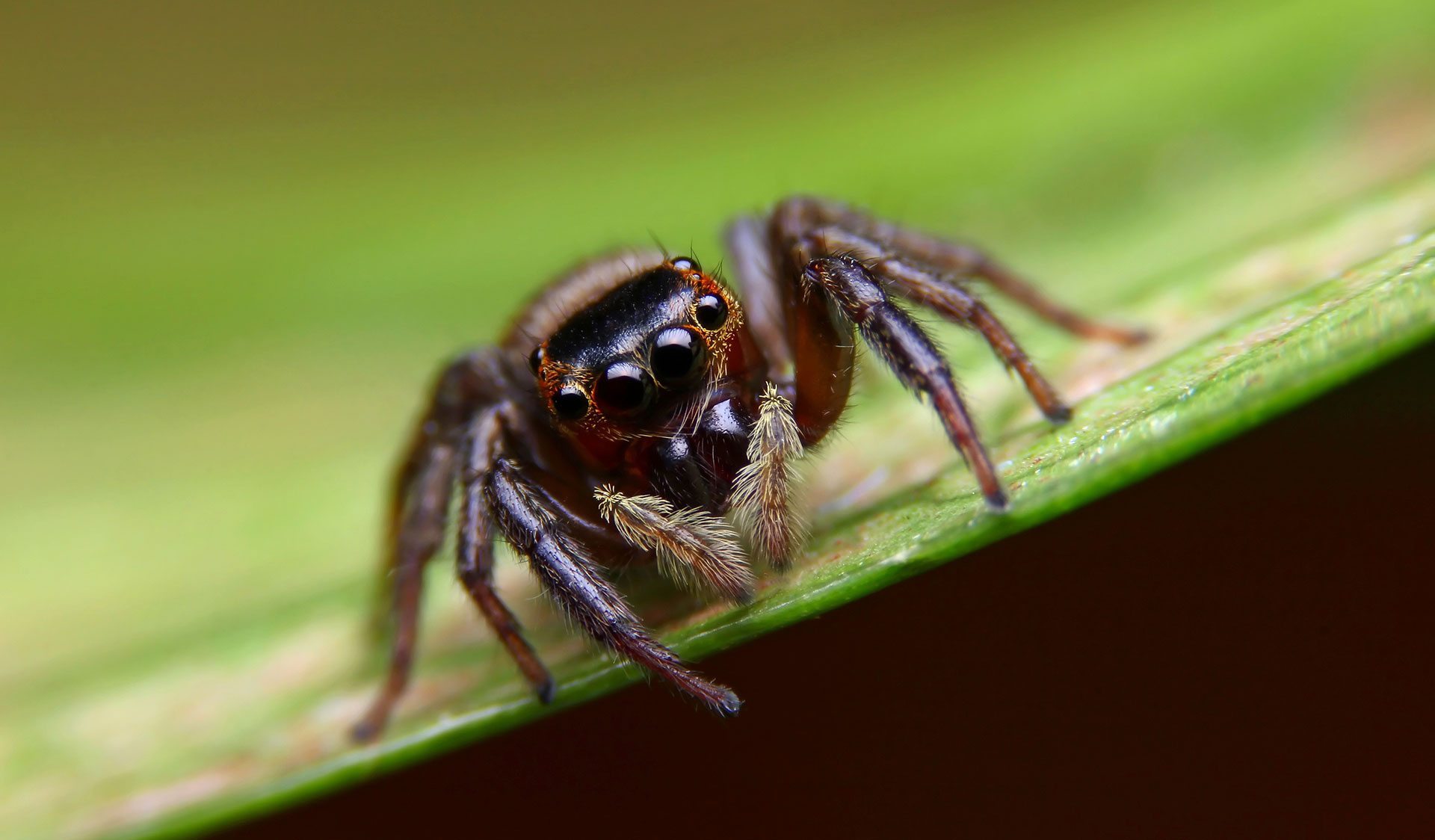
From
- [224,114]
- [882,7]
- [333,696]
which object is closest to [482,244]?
[333,696]

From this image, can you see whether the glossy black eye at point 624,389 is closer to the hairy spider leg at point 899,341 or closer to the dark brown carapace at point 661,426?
the dark brown carapace at point 661,426

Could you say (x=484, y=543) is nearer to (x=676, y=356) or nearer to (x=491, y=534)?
(x=491, y=534)

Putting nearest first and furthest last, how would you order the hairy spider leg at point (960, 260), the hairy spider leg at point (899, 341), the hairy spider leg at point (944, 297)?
the hairy spider leg at point (899, 341) < the hairy spider leg at point (944, 297) < the hairy spider leg at point (960, 260)

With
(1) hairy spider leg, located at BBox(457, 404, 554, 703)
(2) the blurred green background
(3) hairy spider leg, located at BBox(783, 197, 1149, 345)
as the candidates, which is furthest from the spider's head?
(2) the blurred green background

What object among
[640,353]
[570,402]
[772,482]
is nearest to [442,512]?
[570,402]

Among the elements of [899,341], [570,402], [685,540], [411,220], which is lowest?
[685,540]

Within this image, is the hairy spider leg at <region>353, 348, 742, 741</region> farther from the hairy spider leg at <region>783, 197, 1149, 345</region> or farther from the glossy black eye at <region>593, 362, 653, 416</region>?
the hairy spider leg at <region>783, 197, 1149, 345</region>

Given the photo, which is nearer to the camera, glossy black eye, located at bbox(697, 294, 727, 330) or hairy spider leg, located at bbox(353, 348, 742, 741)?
hairy spider leg, located at bbox(353, 348, 742, 741)

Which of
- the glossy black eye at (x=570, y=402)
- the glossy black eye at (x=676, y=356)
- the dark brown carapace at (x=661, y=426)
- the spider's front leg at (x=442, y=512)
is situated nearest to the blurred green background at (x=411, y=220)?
the spider's front leg at (x=442, y=512)
